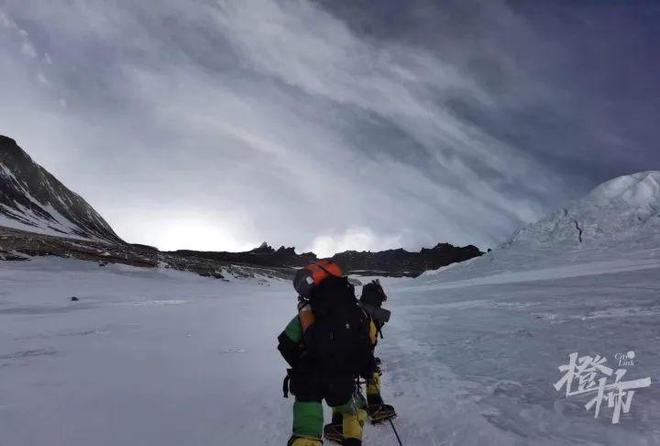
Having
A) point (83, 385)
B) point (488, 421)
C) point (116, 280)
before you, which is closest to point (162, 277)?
point (116, 280)

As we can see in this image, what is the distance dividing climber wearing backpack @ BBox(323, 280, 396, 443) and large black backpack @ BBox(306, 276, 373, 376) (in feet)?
1.82

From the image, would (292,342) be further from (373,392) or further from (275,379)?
(275,379)

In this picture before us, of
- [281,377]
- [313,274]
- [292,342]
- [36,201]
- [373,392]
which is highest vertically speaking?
[36,201]

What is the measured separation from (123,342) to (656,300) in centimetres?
1642

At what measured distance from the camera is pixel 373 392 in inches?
200

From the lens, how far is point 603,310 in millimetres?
12438

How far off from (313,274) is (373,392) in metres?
2.11

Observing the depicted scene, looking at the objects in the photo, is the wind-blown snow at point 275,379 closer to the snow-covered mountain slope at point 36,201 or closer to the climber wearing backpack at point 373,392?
the climber wearing backpack at point 373,392

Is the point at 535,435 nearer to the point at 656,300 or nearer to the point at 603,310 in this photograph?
the point at 603,310

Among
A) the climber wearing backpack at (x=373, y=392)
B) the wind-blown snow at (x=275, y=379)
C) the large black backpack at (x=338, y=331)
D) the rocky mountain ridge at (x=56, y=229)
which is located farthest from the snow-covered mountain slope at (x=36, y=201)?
the large black backpack at (x=338, y=331)

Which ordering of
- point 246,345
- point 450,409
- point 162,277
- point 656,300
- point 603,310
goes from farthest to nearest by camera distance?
point 162,277 < point 656,300 < point 603,310 < point 246,345 < point 450,409

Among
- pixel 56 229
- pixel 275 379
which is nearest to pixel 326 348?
pixel 275 379

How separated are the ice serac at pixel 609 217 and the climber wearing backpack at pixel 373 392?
41375mm

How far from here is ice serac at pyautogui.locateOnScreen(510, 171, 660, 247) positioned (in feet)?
131
